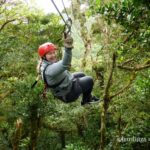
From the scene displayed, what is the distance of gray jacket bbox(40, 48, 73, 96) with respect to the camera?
4.67 metres

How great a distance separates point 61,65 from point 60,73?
282 millimetres

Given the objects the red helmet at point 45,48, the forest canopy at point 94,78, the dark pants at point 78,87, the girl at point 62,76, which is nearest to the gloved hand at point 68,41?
the girl at point 62,76

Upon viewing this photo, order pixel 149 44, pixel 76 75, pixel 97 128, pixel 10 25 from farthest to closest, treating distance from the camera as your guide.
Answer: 1. pixel 10 25
2. pixel 97 128
3. pixel 76 75
4. pixel 149 44

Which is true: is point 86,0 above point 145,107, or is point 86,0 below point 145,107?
above

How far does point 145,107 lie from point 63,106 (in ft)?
9.58

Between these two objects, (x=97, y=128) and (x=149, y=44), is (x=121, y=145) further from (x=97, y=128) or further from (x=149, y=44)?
(x=149, y=44)

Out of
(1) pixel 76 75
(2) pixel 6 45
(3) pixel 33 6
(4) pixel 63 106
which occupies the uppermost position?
(3) pixel 33 6

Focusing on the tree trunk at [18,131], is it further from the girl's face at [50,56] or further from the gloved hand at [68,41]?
the gloved hand at [68,41]

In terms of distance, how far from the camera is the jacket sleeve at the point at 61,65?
460 cm

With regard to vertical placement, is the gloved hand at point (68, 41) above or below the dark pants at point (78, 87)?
above

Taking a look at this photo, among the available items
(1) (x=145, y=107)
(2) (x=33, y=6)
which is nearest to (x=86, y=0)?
(2) (x=33, y=6)

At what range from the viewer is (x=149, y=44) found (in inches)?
203

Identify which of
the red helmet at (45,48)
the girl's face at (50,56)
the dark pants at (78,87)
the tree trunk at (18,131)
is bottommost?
the tree trunk at (18,131)

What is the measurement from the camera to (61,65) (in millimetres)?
4816
